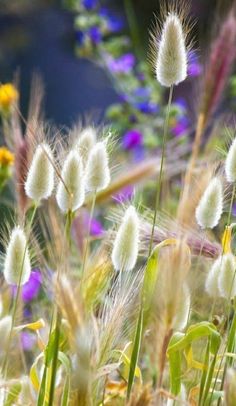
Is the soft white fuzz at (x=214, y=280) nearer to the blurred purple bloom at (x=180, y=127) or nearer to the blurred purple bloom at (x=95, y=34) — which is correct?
the blurred purple bloom at (x=180, y=127)

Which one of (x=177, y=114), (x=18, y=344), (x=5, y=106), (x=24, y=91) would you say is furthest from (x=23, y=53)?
(x=18, y=344)

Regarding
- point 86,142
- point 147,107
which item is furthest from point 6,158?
point 147,107

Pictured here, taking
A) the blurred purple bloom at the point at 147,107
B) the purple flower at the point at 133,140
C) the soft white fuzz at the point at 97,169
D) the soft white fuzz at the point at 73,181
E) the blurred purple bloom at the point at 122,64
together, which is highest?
the blurred purple bloom at the point at 122,64

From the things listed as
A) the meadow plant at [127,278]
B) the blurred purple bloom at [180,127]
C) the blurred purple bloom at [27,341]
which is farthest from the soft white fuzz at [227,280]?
the blurred purple bloom at [180,127]

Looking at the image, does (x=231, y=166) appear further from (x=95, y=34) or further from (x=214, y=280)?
(x=95, y=34)

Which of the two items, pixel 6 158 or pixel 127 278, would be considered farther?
pixel 6 158
